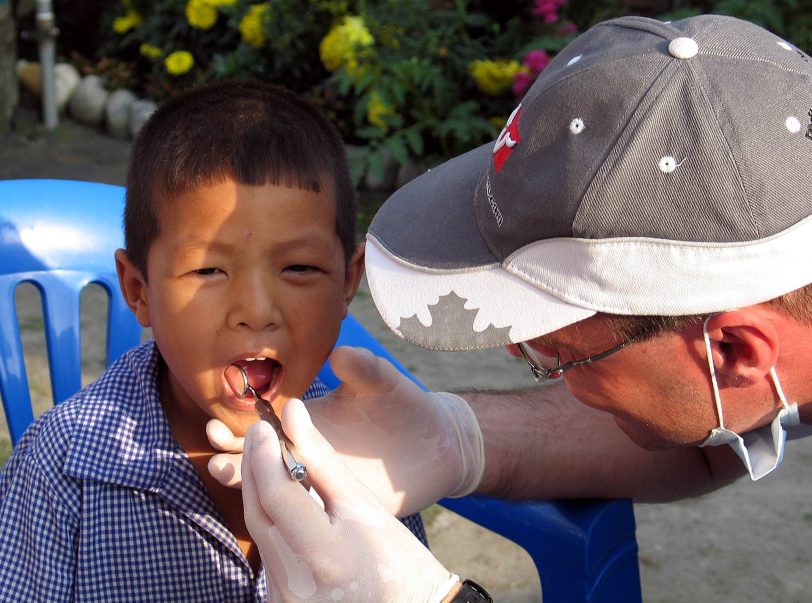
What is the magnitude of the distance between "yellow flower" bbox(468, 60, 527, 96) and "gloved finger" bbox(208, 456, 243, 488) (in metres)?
3.03

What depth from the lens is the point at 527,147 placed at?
110 centimetres

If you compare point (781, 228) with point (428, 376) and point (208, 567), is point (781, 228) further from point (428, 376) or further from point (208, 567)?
point (428, 376)

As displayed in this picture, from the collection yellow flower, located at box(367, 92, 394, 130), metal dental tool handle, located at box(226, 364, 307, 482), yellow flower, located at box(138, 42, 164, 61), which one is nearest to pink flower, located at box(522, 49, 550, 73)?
yellow flower, located at box(367, 92, 394, 130)

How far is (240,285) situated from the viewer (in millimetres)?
1267

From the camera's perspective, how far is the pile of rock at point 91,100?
515 cm

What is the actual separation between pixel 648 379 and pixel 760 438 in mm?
221

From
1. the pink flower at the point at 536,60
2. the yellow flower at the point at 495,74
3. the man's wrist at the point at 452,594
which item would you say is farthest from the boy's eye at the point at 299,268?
the yellow flower at the point at 495,74

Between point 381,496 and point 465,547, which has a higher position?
point 381,496

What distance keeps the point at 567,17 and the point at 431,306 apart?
11.9 ft

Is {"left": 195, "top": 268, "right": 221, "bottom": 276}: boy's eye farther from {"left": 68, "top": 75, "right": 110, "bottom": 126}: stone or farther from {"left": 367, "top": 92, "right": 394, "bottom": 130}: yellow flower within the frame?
{"left": 68, "top": 75, "right": 110, "bottom": 126}: stone

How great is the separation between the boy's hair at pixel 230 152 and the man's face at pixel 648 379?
36cm

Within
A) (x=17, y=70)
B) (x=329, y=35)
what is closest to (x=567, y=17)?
(x=329, y=35)

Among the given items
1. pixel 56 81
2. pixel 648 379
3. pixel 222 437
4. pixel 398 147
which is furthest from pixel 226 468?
pixel 56 81

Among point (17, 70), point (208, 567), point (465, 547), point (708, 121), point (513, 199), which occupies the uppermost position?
point (708, 121)
